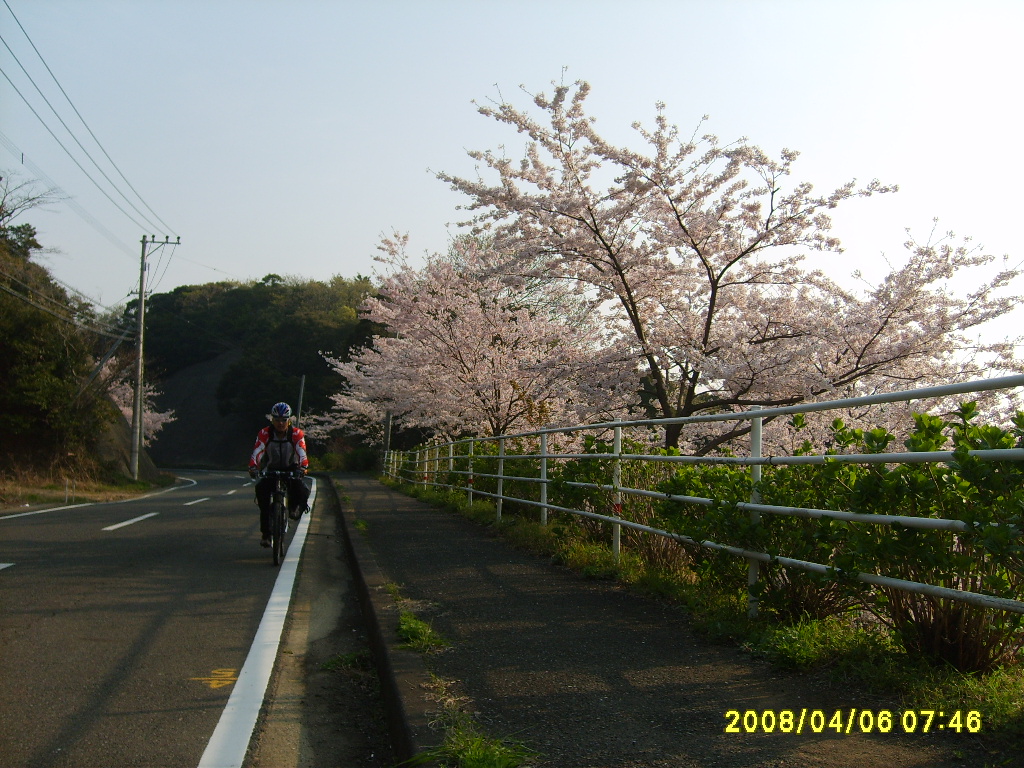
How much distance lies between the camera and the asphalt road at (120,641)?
3357 mm

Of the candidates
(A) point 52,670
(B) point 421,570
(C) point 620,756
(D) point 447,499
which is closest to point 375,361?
(D) point 447,499

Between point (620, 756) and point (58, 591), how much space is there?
5081 mm

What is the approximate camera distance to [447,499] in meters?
14.1

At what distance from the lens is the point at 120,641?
4898mm

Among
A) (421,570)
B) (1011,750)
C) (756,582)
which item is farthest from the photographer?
(421,570)

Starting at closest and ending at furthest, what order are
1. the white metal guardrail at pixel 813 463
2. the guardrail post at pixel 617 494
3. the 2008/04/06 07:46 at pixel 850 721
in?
the 2008/04/06 07:46 at pixel 850 721 → the white metal guardrail at pixel 813 463 → the guardrail post at pixel 617 494

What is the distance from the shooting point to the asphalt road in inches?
132

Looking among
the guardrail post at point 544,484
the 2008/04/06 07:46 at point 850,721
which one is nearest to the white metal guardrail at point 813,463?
the 2008/04/06 07:46 at point 850,721

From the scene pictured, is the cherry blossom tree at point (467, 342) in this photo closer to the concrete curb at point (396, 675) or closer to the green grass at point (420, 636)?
the concrete curb at point (396, 675)

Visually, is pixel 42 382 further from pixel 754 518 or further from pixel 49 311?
pixel 754 518

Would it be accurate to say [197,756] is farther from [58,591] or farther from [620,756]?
[58,591]

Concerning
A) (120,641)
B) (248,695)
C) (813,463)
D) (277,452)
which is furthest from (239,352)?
(813,463)

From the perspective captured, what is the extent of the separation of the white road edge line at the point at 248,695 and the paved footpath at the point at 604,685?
2.03 ft

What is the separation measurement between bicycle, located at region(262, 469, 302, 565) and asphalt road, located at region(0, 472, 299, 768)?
0.19 meters
